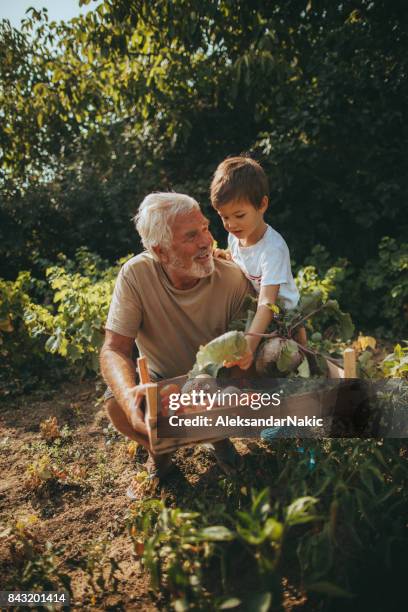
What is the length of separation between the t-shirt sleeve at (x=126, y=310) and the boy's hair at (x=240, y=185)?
1.97 feet

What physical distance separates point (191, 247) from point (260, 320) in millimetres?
458

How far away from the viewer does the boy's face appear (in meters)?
2.45

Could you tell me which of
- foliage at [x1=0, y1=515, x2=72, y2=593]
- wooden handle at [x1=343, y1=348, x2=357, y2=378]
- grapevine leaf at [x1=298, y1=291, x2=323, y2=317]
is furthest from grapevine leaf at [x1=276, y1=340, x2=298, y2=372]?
foliage at [x1=0, y1=515, x2=72, y2=593]

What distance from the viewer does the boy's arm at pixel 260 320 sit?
79.7 inches

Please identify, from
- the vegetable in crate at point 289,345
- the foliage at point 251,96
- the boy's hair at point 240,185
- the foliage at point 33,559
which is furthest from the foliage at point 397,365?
the foliage at point 251,96

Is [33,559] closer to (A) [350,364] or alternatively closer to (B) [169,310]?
(B) [169,310]

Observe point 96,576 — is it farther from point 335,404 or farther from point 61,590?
point 335,404

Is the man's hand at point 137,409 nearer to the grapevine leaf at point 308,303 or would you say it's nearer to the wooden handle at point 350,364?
the wooden handle at point 350,364

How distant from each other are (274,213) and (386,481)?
12.5ft

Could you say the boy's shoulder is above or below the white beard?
above

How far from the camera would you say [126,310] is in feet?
7.73

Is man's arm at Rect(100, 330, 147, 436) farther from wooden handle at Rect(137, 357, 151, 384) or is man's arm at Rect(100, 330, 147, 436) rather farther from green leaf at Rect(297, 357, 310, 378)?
green leaf at Rect(297, 357, 310, 378)

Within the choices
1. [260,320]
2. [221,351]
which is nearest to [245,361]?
[221,351]

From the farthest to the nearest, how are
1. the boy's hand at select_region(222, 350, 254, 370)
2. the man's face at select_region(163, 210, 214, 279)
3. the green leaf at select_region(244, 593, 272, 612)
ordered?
the man's face at select_region(163, 210, 214, 279) → the boy's hand at select_region(222, 350, 254, 370) → the green leaf at select_region(244, 593, 272, 612)
